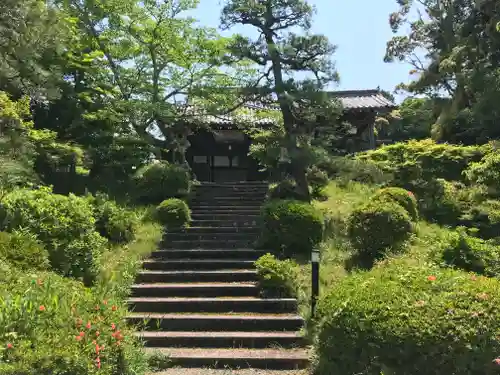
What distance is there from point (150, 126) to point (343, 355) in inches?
500

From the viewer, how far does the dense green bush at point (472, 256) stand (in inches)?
279

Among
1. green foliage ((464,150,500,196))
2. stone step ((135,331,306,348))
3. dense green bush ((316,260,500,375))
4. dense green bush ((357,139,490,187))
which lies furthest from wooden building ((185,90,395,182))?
dense green bush ((316,260,500,375))

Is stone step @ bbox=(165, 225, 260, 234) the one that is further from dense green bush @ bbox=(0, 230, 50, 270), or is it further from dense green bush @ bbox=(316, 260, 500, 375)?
dense green bush @ bbox=(316, 260, 500, 375)

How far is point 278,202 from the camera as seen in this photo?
938cm

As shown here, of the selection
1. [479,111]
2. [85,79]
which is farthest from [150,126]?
[479,111]

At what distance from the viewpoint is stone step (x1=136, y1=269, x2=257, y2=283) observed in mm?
8203

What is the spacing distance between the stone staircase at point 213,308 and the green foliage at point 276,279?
216 millimetres

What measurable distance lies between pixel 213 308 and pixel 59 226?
2.82m

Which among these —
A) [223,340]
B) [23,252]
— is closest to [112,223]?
[23,252]

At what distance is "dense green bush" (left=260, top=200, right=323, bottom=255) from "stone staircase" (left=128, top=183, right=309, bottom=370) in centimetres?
45

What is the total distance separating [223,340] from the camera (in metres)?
6.20

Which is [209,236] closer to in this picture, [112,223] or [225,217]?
[225,217]

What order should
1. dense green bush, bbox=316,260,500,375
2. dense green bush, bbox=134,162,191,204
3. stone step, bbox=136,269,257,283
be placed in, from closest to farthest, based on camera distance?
dense green bush, bbox=316,260,500,375 → stone step, bbox=136,269,257,283 → dense green bush, bbox=134,162,191,204

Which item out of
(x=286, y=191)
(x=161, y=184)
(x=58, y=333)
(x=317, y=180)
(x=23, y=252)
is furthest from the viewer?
(x=161, y=184)
